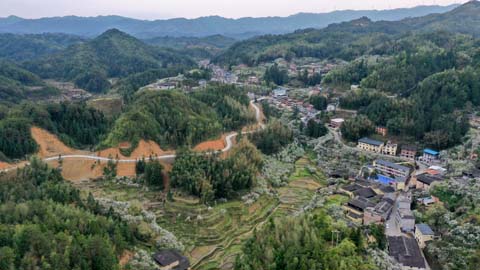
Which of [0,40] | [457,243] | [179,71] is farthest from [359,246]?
[0,40]

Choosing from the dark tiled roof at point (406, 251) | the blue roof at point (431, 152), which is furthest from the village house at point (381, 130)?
the dark tiled roof at point (406, 251)

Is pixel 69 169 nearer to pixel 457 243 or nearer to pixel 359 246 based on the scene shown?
pixel 359 246

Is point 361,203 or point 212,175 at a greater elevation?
point 212,175

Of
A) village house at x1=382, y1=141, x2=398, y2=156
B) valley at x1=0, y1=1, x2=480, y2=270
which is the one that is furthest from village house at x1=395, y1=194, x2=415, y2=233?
village house at x1=382, y1=141, x2=398, y2=156

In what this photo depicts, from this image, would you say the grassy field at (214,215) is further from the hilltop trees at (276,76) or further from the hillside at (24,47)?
the hillside at (24,47)

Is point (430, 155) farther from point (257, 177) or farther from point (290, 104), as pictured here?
point (290, 104)

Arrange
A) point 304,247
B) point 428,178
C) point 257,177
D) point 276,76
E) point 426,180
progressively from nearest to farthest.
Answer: point 304,247, point 426,180, point 428,178, point 257,177, point 276,76

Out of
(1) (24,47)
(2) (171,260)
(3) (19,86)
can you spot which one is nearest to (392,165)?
(2) (171,260)

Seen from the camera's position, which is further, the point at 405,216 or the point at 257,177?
the point at 257,177
